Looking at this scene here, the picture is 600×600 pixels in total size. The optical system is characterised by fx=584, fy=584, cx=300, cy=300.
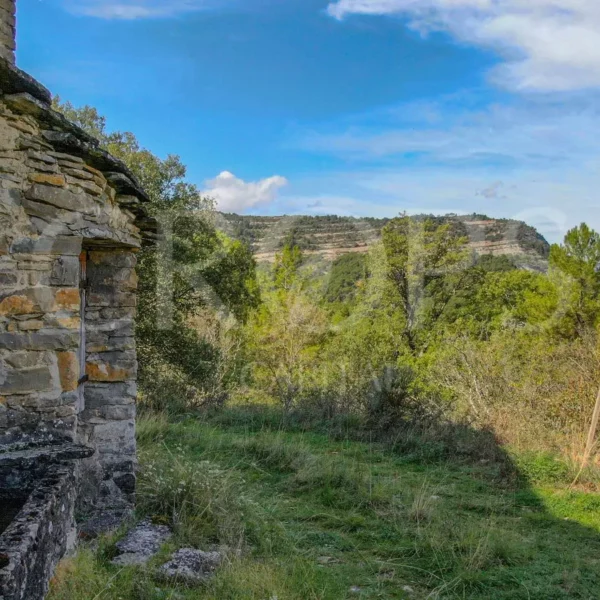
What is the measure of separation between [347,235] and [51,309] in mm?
31119

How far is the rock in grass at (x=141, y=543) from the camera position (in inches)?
157

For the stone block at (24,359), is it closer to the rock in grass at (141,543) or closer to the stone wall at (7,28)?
the rock in grass at (141,543)

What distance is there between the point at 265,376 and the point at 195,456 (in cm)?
758

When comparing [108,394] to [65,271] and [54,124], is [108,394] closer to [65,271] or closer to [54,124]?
[65,271]

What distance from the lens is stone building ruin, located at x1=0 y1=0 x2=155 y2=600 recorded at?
11.9ft

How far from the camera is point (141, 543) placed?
4.26 m

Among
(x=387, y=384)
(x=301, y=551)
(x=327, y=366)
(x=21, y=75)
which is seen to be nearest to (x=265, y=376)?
(x=327, y=366)

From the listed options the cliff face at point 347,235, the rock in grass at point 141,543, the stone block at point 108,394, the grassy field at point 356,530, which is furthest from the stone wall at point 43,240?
the cliff face at point 347,235

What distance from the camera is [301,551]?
4.62 metres

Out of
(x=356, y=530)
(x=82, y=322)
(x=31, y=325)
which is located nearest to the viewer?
(x=31, y=325)

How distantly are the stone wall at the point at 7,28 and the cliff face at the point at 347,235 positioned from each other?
42.4 ft

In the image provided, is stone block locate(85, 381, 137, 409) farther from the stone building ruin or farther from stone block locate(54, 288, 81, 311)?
stone block locate(54, 288, 81, 311)

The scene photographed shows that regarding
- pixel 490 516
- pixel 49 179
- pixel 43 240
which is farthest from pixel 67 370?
pixel 490 516

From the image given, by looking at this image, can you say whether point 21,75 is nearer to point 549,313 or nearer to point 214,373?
point 214,373
